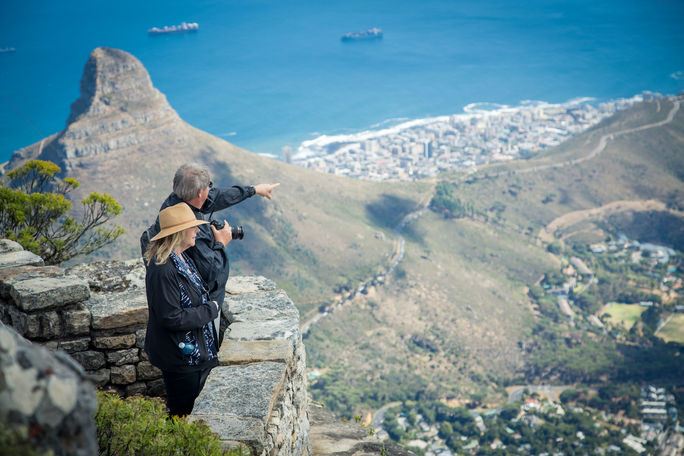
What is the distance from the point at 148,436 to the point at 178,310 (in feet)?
2.17

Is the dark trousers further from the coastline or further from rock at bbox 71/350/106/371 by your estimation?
the coastline

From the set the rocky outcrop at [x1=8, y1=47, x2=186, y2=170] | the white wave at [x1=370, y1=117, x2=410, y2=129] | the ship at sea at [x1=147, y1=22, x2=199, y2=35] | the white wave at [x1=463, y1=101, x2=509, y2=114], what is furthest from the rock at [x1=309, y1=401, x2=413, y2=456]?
the ship at sea at [x1=147, y1=22, x2=199, y2=35]

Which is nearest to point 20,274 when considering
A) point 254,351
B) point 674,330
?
point 254,351

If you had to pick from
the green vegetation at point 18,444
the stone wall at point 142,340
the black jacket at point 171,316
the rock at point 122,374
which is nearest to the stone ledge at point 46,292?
the stone wall at point 142,340

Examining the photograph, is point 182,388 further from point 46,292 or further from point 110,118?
point 110,118

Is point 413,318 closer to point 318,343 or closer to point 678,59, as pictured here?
point 318,343

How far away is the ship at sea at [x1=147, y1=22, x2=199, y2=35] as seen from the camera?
450 ft

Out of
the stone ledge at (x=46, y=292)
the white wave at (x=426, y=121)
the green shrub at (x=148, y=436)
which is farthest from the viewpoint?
the white wave at (x=426, y=121)

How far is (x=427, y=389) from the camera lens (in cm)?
3681

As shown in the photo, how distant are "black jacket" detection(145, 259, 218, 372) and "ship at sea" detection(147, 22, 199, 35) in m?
147

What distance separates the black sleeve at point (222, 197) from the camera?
3.79 m

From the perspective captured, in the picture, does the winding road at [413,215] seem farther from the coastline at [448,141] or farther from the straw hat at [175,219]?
the straw hat at [175,219]

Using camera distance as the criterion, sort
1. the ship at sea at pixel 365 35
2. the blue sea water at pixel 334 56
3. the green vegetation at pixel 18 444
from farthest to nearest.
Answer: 1. the ship at sea at pixel 365 35
2. the blue sea water at pixel 334 56
3. the green vegetation at pixel 18 444

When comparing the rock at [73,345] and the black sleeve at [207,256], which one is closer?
the black sleeve at [207,256]
